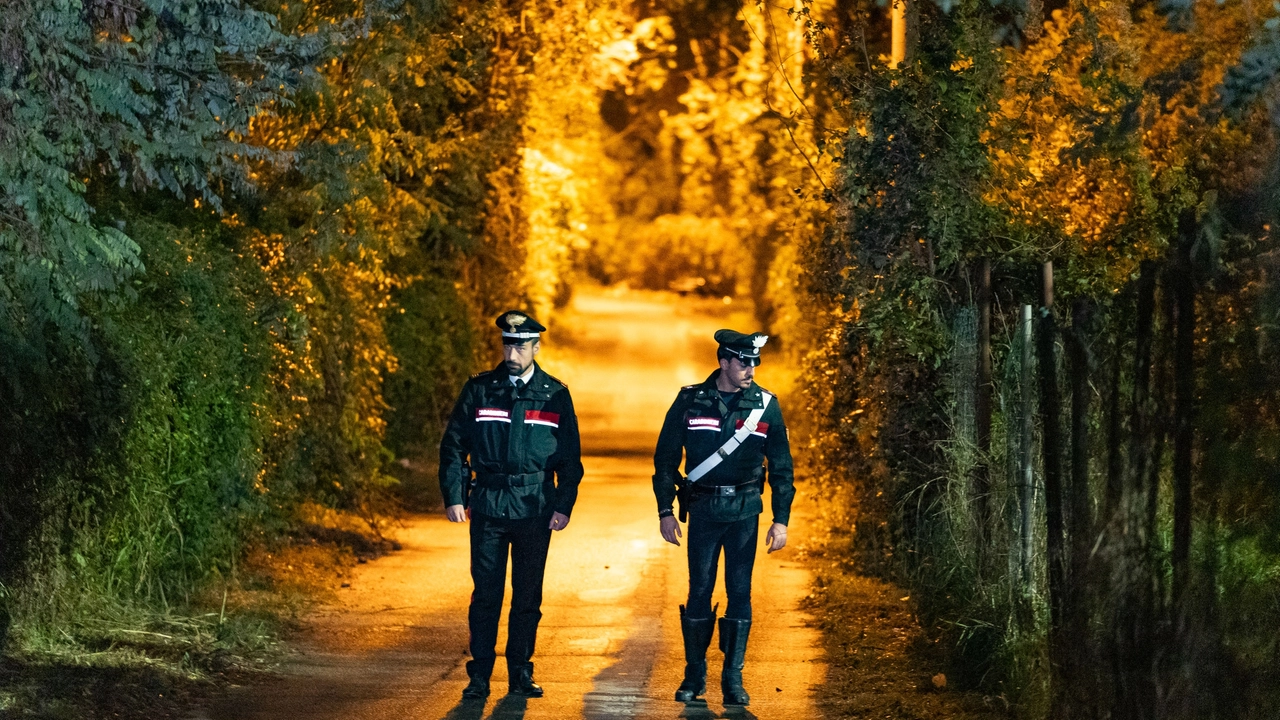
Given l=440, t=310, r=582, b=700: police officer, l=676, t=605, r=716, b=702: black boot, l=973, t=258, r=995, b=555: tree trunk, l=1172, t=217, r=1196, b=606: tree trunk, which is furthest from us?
l=973, t=258, r=995, b=555: tree trunk

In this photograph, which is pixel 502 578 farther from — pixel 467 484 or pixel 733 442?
pixel 733 442

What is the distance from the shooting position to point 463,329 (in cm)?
1917

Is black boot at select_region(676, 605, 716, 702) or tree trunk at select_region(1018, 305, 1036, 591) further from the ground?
tree trunk at select_region(1018, 305, 1036, 591)

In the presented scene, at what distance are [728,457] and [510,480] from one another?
1.14m

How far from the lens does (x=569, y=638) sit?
10.2m

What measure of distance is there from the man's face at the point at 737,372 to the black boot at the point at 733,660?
4.11 feet

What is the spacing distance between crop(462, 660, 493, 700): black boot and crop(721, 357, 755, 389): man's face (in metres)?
→ 1.97

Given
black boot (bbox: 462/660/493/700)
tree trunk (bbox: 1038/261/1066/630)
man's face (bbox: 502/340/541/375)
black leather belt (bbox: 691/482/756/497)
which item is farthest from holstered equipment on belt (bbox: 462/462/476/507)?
tree trunk (bbox: 1038/261/1066/630)

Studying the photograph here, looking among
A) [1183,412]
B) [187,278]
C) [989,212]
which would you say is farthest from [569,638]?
[1183,412]

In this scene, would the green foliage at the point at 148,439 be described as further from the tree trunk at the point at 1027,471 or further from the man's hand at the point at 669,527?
the tree trunk at the point at 1027,471

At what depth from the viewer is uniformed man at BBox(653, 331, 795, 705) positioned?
27.0 feet

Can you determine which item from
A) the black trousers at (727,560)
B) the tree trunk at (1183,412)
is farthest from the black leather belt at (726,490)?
the tree trunk at (1183,412)

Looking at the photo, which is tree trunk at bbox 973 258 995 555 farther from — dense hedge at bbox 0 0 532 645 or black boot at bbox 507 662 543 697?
dense hedge at bbox 0 0 532 645

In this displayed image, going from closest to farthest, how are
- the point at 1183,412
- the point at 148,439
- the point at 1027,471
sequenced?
the point at 1183,412 → the point at 1027,471 → the point at 148,439
